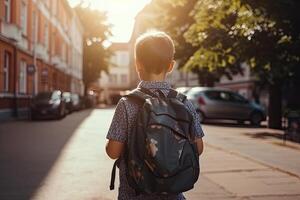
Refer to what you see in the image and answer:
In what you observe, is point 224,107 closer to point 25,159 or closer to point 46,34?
point 25,159

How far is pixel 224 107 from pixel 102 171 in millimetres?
15941

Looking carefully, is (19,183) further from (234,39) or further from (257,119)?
(257,119)

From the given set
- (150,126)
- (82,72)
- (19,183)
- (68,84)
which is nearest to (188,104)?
(150,126)

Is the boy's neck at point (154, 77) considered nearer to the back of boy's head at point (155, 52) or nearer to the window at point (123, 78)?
the back of boy's head at point (155, 52)

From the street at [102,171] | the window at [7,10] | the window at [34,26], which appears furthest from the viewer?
the window at [34,26]

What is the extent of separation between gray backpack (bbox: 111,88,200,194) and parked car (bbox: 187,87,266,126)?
21.5 m

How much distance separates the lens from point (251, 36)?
16.9 meters

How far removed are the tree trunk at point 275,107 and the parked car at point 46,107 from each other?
10367 mm

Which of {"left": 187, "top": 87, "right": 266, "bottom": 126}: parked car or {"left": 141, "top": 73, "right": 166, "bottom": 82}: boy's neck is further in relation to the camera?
{"left": 187, "top": 87, "right": 266, "bottom": 126}: parked car

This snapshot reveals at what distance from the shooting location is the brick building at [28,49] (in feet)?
81.5

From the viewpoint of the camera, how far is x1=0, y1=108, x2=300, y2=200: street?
6781 mm

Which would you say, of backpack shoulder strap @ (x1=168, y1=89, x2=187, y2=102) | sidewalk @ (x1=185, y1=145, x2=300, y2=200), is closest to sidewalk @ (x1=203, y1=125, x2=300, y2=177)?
sidewalk @ (x1=185, y1=145, x2=300, y2=200)

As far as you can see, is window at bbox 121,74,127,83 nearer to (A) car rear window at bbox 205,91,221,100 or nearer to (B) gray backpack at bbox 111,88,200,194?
(A) car rear window at bbox 205,91,221,100

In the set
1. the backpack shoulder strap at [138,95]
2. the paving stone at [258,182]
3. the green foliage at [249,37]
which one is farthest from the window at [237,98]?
the backpack shoulder strap at [138,95]
